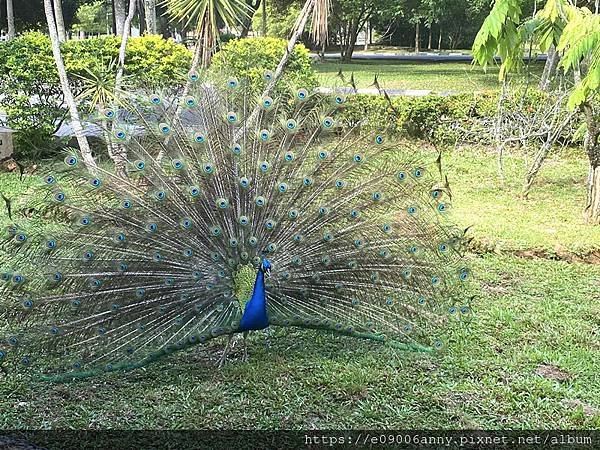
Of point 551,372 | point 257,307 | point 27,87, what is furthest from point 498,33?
point 27,87

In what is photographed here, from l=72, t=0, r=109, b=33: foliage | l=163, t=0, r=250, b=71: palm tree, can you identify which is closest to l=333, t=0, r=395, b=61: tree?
l=72, t=0, r=109, b=33: foliage

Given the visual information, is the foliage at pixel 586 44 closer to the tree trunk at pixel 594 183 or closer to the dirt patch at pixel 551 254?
the dirt patch at pixel 551 254

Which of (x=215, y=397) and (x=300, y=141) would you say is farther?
(x=300, y=141)

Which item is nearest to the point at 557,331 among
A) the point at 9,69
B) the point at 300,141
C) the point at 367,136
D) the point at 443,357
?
the point at 443,357

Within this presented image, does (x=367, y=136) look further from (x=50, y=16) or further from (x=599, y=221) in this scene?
(x=50, y=16)

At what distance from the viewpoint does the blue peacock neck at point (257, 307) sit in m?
4.12

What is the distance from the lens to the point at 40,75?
1093 cm

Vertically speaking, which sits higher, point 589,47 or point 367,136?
point 589,47

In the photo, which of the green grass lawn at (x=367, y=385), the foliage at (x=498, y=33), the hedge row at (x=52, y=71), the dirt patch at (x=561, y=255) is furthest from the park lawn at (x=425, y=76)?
the green grass lawn at (x=367, y=385)

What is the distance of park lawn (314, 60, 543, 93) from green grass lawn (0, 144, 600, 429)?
45.4ft

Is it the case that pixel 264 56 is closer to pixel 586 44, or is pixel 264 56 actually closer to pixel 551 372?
pixel 586 44

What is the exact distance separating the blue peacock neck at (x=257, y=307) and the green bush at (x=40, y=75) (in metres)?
7.11

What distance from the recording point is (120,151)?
15.1ft

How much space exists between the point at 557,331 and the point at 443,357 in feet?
3.38
